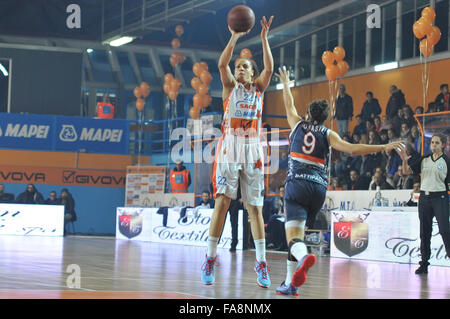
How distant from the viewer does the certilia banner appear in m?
25.7

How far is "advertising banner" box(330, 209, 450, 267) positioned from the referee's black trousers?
1.93 meters

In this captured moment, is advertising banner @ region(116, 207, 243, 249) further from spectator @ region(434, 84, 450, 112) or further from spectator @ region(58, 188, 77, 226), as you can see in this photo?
spectator @ region(434, 84, 450, 112)

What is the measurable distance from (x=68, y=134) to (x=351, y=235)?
15.1m

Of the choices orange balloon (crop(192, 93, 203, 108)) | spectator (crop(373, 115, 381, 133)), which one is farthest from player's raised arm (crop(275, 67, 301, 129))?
orange balloon (crop(192, 93, 203, 108))

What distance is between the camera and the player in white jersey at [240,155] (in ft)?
22.6

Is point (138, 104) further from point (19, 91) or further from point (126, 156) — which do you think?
point (19, 91)

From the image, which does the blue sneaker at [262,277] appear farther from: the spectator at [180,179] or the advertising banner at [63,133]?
the advertising banner at [63,133]

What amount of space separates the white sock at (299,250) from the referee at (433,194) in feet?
14.5

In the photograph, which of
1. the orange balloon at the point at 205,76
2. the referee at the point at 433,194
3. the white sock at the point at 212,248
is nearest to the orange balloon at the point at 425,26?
the referee at the point at 433,194

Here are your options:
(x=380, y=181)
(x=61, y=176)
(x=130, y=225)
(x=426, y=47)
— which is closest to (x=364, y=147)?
(x=380, y=181)

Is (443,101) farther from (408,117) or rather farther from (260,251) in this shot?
(260,251)

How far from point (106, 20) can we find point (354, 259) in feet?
61.0
